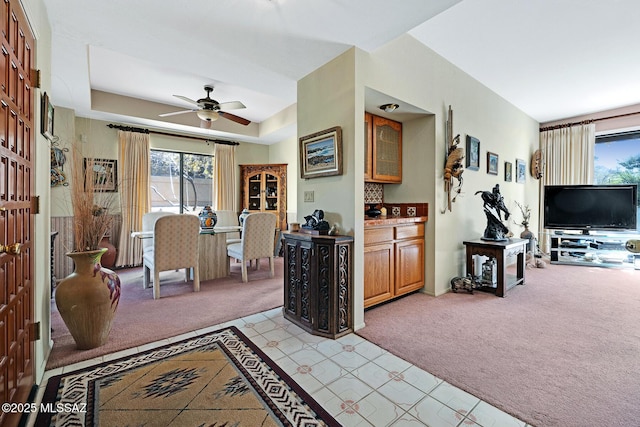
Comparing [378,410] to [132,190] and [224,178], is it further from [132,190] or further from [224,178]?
[224,178]

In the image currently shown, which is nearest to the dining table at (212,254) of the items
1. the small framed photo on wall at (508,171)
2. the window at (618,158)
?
the small framed photo on wall at (508,171)

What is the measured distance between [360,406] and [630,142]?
6893 millimetres

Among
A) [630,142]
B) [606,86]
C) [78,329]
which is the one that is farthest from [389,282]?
[630,142]

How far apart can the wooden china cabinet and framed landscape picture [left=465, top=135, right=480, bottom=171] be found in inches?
142

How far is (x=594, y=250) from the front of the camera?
4.92 meters

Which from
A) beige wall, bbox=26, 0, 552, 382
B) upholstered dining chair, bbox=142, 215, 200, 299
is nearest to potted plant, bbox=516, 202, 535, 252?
beige wall, bbox=26, 0, 552, 382

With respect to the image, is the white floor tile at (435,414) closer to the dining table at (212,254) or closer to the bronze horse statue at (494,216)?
the bronze horse statue at (494,216)

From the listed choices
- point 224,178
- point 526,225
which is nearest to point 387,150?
point 526,225

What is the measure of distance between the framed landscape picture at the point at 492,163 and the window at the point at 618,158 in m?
2.83

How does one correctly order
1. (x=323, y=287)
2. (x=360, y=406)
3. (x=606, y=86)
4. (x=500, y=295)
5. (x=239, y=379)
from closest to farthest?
(x=360, y=406) → (x=239, y=379) → (x=323, y=287) → (x=500, y=295) → (x=606, y=86)

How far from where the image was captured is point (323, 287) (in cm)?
236

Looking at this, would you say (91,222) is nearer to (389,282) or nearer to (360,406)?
(360,406)

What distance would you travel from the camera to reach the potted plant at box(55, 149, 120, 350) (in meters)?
1.98

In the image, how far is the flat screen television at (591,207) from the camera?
4.71 metres
